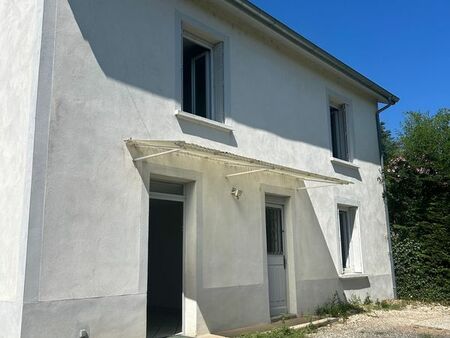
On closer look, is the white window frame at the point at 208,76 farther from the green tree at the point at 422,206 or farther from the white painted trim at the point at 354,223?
the green tree at the point at 422,206

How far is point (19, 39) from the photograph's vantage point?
676 centimetres

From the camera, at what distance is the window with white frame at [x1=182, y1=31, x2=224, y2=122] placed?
9.09m

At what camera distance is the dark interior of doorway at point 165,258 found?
36.8ft

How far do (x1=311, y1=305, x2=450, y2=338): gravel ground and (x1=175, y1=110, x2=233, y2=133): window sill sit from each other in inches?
164

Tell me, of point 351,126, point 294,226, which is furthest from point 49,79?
point 351,126

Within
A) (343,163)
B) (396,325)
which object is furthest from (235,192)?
(343,163)

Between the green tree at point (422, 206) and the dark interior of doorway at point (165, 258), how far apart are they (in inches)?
269

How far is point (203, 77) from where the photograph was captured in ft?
30.7

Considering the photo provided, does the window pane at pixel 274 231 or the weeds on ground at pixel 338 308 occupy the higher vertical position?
the window pane at pixel 274 231

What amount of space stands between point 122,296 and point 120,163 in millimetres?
1960

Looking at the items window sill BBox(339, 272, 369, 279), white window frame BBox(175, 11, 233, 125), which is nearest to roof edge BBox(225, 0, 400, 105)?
white window frame BBox(175, 11, 233, 125)

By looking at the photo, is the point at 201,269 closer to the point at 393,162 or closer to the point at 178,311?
the point at 178,311

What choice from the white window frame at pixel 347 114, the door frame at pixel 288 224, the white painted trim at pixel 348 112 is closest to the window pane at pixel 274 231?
the door frame at pixel 288 224

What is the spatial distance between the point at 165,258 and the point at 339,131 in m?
6.12
